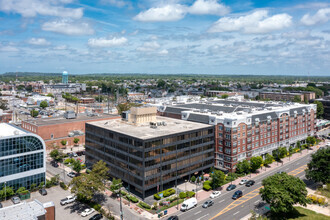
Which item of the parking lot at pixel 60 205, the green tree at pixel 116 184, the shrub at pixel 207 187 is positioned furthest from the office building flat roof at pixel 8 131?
the shrub at pixel 207 187

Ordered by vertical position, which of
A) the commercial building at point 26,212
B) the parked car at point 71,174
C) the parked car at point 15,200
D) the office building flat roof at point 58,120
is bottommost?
the parked car at point 15,200

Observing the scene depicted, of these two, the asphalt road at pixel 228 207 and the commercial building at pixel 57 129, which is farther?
the commercial building at pixel 57 129

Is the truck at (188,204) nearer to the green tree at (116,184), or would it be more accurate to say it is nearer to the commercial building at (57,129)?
the green tree at (116,184)

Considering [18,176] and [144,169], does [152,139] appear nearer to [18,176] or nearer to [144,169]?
[144,169]

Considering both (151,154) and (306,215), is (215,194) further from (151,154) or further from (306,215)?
(306,215)

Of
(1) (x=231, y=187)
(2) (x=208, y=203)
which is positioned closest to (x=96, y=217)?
(2) (x=208, y=203)

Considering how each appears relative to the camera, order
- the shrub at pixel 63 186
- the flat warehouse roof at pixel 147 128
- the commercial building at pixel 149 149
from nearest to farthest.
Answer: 1. the commercial building at pixel 149 149
2. the flat warehouse roof at pixel 147 128
3. the shrub at pixel 63 186

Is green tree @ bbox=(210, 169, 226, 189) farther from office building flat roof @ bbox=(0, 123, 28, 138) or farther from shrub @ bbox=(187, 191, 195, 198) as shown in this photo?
office building flat roof @ bbox=(0, 123, 28, 138)

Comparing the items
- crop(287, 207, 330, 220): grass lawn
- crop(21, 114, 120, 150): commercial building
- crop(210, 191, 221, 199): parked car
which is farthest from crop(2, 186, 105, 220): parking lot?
crop(287, 207, 330, 220): grass lawn
